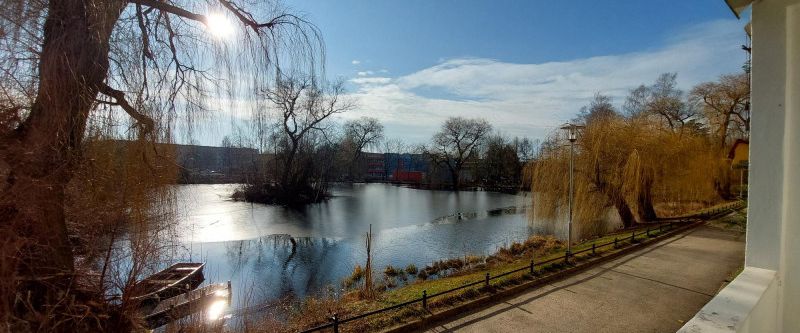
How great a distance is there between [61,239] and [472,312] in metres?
5.48

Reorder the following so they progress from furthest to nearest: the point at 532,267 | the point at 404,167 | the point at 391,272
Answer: the point at 404,167
the point at 391,272
the point at 532,267

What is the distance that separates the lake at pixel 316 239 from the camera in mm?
12303

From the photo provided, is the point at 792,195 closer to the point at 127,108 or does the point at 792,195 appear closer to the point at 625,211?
the point at 127,108

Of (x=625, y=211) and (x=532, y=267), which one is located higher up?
(x=625, y=211)

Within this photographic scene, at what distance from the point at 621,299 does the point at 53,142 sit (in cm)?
818

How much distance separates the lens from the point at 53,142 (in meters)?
2.94

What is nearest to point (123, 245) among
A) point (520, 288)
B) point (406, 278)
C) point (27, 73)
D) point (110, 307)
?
point (110, 307)

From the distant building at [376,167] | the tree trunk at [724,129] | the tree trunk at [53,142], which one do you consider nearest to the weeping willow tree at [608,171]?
the tree trunk at [724,129]

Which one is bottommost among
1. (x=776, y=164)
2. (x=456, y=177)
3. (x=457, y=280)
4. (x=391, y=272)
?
(x=391, y=272)

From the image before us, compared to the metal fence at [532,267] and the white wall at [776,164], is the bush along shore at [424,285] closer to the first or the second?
the metal fence at [532,267]

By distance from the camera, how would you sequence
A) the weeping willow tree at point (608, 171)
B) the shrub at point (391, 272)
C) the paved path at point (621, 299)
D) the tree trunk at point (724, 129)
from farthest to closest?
the tree trunk at point (724, 129)
the weeping willow tree at point (608, 171)
the shrub at point (391, 272)
the paved path at point (621, 299)

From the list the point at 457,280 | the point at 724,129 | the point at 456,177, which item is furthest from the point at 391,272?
the point at 456,177

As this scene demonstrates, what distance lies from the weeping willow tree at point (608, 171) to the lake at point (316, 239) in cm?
314

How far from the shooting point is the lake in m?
12.3
